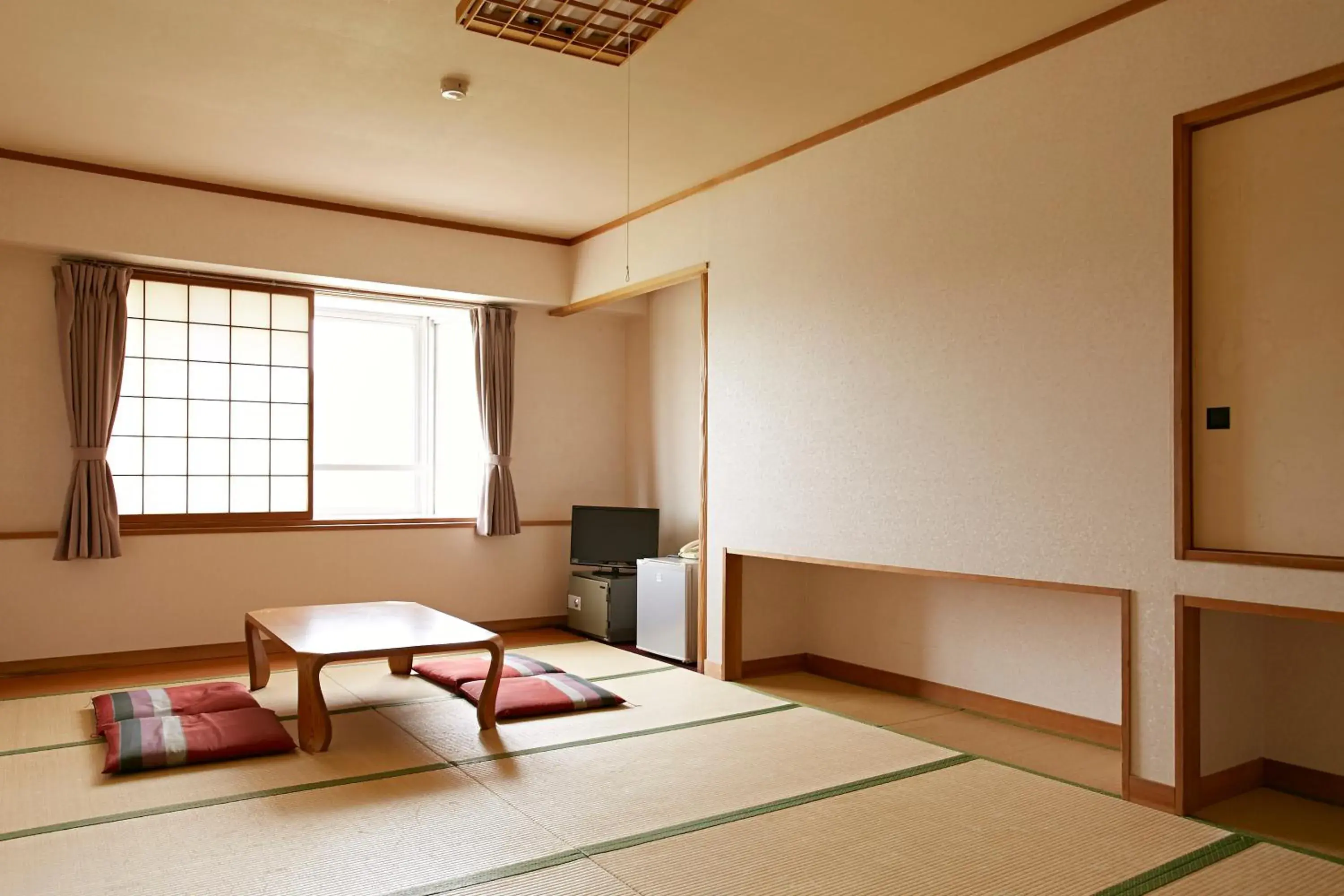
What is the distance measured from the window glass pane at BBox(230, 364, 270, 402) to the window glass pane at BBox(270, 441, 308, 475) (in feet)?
1.03

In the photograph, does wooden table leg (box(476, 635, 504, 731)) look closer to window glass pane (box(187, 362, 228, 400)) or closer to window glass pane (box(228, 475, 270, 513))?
window glass pane (box(228, 475, 270, 513))

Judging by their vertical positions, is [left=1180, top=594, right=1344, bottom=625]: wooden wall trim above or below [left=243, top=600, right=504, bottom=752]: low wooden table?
above

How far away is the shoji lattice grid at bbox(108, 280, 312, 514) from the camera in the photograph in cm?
561

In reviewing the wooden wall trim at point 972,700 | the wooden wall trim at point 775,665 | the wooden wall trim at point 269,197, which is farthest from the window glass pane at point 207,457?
the wooden wall trim at point 972,700

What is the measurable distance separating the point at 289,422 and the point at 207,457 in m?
0.53

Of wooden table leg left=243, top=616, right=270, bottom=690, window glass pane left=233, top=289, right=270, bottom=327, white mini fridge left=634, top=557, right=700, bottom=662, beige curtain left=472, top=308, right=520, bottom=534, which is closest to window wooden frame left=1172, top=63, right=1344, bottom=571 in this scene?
white mini fridge left=634, top=557, right=700, bottom=662

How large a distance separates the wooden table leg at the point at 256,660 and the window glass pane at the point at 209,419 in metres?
1.55

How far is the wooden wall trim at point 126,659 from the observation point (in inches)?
203

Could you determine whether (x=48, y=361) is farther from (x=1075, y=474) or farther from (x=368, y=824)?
(x=1075, y=474)

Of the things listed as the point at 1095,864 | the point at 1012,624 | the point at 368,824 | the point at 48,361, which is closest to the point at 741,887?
the point at 1095,864

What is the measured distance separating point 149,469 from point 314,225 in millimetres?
1739

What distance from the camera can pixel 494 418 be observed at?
666 cm

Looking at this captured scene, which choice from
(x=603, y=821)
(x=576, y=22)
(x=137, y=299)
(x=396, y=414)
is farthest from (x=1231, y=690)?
Result: (x=137, y=299)

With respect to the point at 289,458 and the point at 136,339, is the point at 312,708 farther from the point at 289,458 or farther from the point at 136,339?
the point at 136,339
